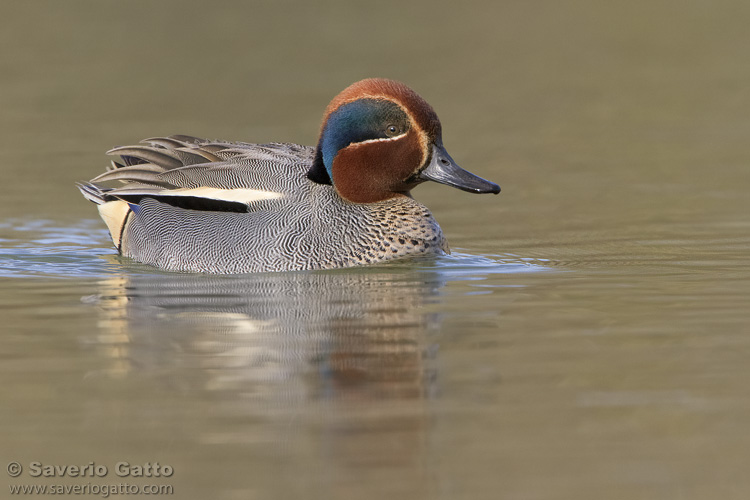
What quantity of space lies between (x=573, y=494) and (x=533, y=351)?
6.58 feet

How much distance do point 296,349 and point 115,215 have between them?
163 inches

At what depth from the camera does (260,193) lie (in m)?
9.01

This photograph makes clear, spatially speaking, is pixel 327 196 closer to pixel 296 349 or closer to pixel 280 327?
pixel 280 327

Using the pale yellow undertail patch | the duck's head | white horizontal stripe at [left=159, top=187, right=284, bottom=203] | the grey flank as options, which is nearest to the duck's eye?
the duck's head

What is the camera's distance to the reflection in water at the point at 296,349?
5.15 metres

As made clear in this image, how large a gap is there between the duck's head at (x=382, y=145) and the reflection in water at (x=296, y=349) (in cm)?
72

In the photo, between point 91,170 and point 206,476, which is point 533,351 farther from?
point 91,170

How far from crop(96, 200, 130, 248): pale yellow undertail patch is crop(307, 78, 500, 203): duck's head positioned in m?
1.91

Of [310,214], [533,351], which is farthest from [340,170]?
[533,351]

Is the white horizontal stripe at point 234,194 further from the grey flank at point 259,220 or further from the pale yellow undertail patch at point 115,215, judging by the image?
the pale yellow undertail patch at point 115,215

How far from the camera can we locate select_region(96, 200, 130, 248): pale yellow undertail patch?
10.0 m

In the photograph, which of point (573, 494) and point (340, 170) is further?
point (340, 170)

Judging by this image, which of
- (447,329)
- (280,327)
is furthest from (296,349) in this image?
(447,329)

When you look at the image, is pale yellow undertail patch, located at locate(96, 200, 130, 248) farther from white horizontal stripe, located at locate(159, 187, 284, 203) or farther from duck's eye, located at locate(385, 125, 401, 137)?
duck's eye, located at locate(385, 125, 401, 137)
